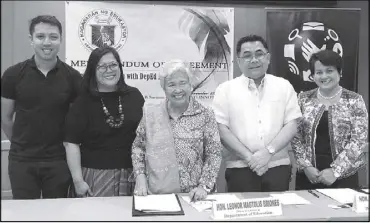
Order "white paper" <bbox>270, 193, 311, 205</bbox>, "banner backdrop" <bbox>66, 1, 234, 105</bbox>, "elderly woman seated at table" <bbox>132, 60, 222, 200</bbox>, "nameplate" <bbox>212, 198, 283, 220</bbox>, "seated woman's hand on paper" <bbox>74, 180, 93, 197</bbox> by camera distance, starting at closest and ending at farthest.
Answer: "nameplate" <bbox>212, 198, 283, 220</bbox>, "white paper" <bbox>270, 193, 311, 205</bbox>, "elderly woman seated at table" <bbox>132, 60, 222, 200</bbox>, "seated woman's hand on paper" <bbox>74, 180, 93, 197</bbox>, "banner backdrop" <bbox>66, 1, 234, 105</bbox>

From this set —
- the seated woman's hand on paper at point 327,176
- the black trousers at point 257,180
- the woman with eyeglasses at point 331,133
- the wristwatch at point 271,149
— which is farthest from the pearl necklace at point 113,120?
the seated woman's hand on paper at point 327,176

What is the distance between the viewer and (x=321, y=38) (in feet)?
10.4

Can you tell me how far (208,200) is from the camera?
5.74 feet

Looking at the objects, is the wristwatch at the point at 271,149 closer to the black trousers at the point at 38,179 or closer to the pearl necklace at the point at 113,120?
the pearl necklace at the point at 113,120

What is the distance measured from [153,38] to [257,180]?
1.50m

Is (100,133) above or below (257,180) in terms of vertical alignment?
above

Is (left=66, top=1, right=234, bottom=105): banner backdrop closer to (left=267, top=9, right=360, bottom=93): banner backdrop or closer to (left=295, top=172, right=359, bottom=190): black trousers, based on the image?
(left=267, top=9, right=360, bottom=93): banner backdrop

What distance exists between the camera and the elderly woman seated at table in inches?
72.9

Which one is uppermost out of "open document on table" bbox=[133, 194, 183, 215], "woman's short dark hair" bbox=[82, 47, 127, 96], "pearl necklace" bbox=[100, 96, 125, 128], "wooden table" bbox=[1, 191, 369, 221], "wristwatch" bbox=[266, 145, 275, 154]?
"woman's short dark hair" bbox=[82, 47, 127, 96]

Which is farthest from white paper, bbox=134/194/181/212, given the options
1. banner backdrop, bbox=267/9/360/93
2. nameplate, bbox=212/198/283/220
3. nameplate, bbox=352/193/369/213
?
banner backdrop, bbox=267/9/360/93

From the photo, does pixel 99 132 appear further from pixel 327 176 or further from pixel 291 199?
pixel 327 176

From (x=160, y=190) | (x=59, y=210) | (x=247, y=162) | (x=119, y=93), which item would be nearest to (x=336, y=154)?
(x=247, y=162)

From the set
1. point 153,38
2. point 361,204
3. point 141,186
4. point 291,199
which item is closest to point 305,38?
point 153,38

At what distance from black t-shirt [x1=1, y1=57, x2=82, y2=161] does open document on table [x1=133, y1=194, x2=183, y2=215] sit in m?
0.67
